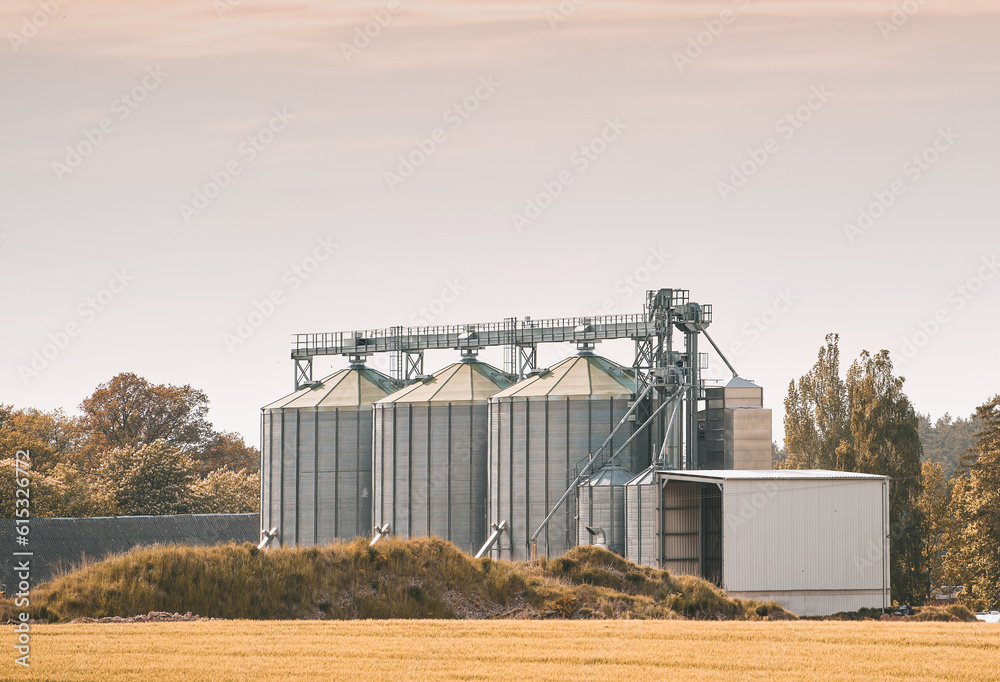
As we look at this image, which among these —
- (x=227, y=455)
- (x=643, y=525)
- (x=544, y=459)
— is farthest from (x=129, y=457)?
(x=643, y=525)

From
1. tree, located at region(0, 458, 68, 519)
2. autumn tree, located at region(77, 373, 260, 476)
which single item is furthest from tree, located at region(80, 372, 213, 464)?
tree, located at region(0, 458, 68, 519)

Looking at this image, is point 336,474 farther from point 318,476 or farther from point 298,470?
point 298,470

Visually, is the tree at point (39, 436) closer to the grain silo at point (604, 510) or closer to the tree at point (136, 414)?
the tree at point (136, 414)

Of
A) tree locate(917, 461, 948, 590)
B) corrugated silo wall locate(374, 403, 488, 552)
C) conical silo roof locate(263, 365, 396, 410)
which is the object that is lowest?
tree locate(917, 461, 948, 590)

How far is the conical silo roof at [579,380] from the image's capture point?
2235 inches

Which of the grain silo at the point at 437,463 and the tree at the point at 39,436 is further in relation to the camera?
the tree at the point at 39,436

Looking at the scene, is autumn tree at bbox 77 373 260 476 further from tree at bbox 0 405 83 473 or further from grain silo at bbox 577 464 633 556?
grain silo at bbox 577 464 633 556

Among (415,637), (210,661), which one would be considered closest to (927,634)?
(415,637)

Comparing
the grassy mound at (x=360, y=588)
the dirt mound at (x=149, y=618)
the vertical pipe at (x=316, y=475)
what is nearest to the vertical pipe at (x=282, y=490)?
the vertical pipe at (x=316, y=475)

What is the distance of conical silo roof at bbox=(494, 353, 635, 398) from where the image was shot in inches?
2235

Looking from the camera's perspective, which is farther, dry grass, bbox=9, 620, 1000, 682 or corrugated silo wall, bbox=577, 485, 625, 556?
corrugated silo wall, bbox=577, 485, 625, 556

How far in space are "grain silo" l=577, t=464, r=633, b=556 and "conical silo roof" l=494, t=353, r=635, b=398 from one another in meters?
4.50

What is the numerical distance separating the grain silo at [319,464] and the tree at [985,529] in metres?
30.7

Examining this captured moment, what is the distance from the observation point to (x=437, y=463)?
60719 millimetres
